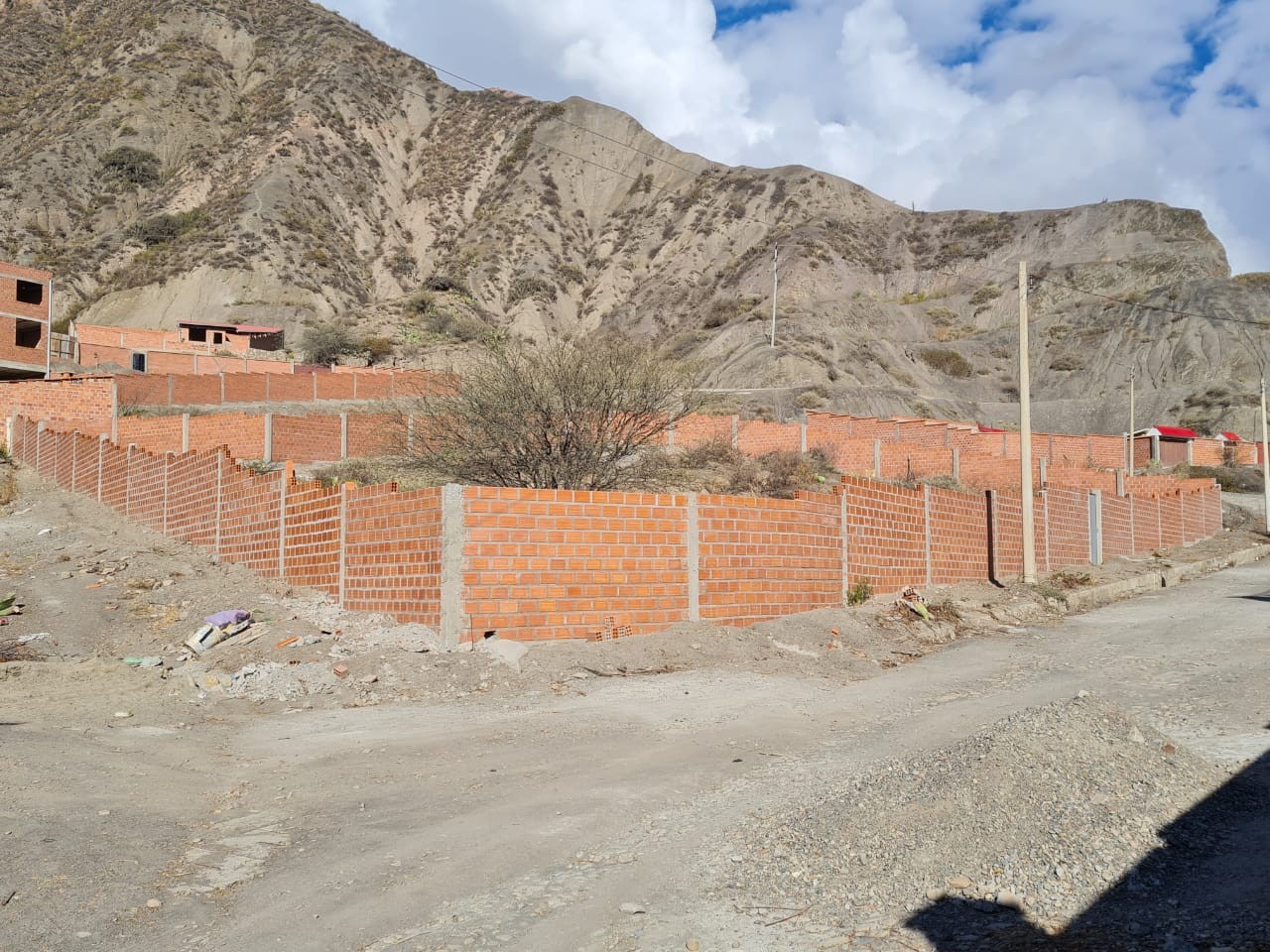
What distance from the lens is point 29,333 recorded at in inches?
1922

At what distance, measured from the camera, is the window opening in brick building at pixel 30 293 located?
47531 millimetres

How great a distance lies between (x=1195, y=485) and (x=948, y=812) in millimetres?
32181

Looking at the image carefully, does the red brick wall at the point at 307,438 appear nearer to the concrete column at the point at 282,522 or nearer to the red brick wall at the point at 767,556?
the concrete column at the point at 282,522

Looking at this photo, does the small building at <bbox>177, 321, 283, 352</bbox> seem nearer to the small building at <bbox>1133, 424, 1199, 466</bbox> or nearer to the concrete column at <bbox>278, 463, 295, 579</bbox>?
the concrete column at <bbox>278, 463, 295, 579</bbox>

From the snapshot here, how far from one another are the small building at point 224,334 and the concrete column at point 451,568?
2182 inches

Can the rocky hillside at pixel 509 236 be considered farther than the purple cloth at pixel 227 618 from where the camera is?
Yes

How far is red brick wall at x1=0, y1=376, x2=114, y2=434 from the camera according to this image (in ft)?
92.2

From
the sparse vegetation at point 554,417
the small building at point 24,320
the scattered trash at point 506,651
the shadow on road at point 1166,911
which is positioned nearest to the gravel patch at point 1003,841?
the shadow on road at point 1166,911

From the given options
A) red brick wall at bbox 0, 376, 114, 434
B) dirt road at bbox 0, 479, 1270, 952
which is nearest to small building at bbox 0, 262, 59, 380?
red brick wall at bbox 0, 376, 114, 434

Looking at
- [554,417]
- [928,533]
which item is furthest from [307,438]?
[928,533]

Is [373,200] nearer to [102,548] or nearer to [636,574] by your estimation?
[102,548]

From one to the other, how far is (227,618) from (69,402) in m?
19.7

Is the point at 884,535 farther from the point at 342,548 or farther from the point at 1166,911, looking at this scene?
the point at 1166,911

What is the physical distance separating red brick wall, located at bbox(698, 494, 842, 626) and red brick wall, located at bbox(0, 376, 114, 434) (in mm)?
22570
